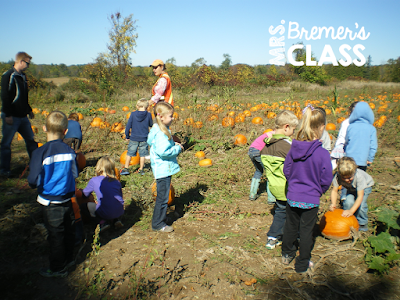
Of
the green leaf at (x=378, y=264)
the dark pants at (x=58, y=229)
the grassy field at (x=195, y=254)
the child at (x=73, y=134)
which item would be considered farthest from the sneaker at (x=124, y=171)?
the green leaf at (x=378, y=264)

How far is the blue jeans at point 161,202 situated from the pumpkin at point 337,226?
6.72ft

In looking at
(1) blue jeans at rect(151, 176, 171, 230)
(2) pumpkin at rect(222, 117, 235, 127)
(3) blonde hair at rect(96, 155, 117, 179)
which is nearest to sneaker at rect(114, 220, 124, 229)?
(1) blue jeans at rect(151, 176, 171, 230)

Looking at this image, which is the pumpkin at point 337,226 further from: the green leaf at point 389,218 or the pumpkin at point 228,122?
the pumpkin at point 228,122

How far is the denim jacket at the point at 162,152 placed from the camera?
310 centimetres

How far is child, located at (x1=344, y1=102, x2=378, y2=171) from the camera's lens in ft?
11.9

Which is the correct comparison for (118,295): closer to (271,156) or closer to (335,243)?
(271,156)

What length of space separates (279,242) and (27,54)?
5.19m

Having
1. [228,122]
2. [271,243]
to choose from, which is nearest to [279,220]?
[271,243]

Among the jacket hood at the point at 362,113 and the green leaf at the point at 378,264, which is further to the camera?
the jacket hood at the point at 362,113

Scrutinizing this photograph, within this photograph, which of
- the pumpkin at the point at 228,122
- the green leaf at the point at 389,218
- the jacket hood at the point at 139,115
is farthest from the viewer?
the pumpkin at the point at 228,122

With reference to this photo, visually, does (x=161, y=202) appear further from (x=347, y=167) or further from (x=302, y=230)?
(x=347, y=167)

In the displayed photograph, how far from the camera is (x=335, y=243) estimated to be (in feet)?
10.5

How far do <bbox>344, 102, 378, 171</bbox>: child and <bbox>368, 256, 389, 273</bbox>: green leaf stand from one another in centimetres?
141

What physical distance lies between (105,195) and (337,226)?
2917 millimetres
